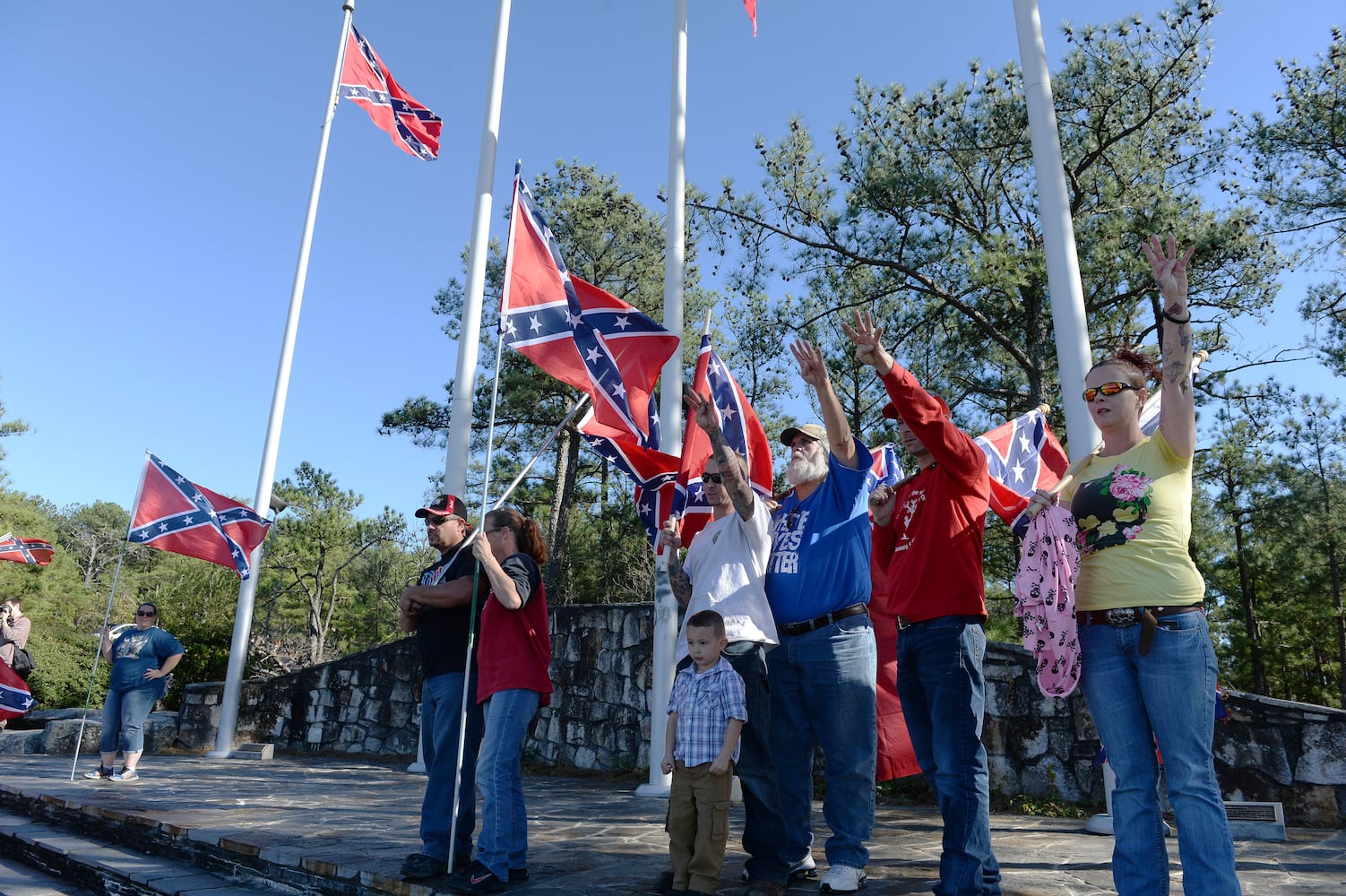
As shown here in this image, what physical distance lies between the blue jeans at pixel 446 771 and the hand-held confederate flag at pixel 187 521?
5558 millimetres

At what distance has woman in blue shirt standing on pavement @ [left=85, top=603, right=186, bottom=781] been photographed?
7723 millimetres

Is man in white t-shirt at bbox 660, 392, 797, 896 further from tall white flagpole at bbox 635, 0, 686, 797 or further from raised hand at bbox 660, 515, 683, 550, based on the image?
tall white flagpole at bbox 635, 0, 686, 797

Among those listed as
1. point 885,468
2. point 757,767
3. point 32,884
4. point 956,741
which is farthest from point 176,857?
point 885,468

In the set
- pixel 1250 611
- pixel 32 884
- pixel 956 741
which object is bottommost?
pixel 32 884

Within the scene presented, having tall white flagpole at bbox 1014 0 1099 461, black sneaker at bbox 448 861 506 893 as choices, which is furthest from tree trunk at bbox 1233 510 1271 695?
black sneaker at bbox 448 861 506 893

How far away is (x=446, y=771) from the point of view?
3.86 m

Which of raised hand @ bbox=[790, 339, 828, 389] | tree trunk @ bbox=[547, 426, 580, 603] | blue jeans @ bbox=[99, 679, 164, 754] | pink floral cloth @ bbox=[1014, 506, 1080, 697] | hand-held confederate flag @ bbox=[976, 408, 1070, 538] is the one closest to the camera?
pink floral cloth @ bbox=[1014, 506, 1080, 697]

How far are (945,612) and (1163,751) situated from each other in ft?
2.68

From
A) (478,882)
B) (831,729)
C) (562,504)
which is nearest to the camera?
(478,882)

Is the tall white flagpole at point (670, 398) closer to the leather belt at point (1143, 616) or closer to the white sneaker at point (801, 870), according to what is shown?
the white sneaker at point (801, 870)

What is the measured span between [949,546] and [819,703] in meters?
0.81

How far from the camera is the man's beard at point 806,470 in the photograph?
149 inches

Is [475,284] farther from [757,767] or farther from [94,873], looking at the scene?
[757,767]

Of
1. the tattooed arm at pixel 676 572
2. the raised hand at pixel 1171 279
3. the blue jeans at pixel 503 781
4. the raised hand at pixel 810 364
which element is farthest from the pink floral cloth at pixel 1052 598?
the blue jeans at pixel 503 781
